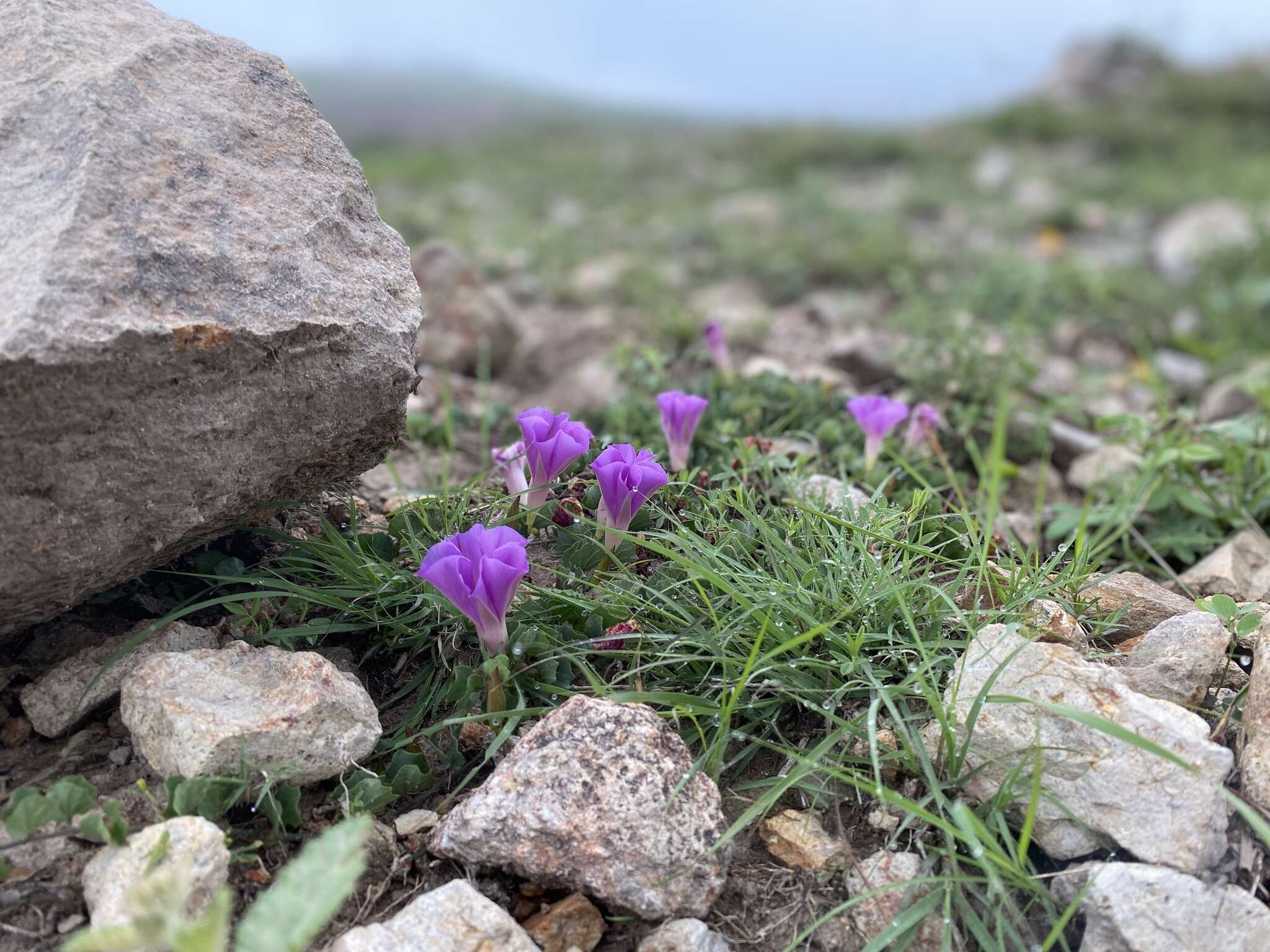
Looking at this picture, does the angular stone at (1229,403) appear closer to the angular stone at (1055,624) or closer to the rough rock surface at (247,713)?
the angular stone at (1055,624)

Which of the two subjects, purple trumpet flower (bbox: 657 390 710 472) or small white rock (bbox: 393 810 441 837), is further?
purple trumpet flower (bbox: 657 390 710 472)

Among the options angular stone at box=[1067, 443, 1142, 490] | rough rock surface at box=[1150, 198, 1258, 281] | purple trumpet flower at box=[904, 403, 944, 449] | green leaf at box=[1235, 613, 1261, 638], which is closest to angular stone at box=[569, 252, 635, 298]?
purple trumpet flower at box=[904, 403, 944, 449]

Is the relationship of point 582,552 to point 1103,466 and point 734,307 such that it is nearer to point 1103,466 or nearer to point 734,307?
point 1103,466

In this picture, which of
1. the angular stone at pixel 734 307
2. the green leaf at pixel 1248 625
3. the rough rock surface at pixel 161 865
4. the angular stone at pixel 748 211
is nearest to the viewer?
the rough rock surface at pixel 161 865

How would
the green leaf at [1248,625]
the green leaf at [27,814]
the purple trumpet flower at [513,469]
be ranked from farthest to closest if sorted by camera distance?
the purple trumpet flower at [513,469], the green leaf at [1248,625], the green leaf at [27,814]

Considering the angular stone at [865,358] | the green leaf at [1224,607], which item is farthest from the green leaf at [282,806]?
the angular stone at [865,358]

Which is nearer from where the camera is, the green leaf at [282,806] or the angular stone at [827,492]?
the green leaf at [282,806]

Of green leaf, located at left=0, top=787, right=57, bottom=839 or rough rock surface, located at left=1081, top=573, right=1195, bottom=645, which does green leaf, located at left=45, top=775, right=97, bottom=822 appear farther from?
rough rock surface, located at left=1081, top=573, right=1195, bottom=645
